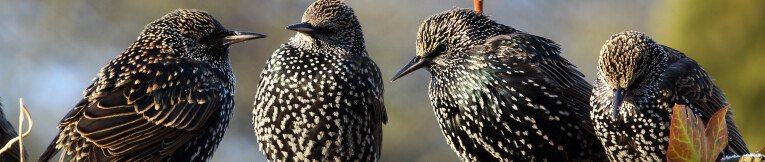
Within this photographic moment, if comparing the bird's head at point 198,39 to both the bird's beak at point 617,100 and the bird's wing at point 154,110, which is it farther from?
the bird's beak at point 617,100

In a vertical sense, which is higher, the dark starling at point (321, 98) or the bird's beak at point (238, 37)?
the bird's beak at point (238, 37)

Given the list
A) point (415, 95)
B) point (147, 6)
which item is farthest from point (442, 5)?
point (147, 6)

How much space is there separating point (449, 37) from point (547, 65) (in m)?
0.53

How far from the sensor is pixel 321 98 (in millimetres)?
4438

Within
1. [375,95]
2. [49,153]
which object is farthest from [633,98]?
[49,153]

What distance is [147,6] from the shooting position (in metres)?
14.0

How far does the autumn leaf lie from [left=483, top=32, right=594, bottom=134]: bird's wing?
→ 2256mm

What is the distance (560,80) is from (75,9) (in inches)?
469

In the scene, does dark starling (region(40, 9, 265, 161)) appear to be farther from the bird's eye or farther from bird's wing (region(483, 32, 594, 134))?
bird's wing (region(483, 32, 594, 134))

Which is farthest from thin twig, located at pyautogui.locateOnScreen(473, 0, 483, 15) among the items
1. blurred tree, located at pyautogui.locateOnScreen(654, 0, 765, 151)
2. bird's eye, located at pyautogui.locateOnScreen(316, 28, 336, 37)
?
blurred tree, located at pyautogui.locateOnScreen(654, 0, 765, 151)

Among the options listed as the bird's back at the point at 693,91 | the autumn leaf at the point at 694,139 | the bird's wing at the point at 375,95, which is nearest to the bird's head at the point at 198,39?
the bird's wing at the point at 375,95

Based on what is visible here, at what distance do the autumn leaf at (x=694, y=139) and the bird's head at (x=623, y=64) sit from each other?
1.53 m

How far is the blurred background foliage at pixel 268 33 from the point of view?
1180 cm

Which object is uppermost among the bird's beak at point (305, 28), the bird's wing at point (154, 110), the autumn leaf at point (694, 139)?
the autumn leaf at point (694, 139)
